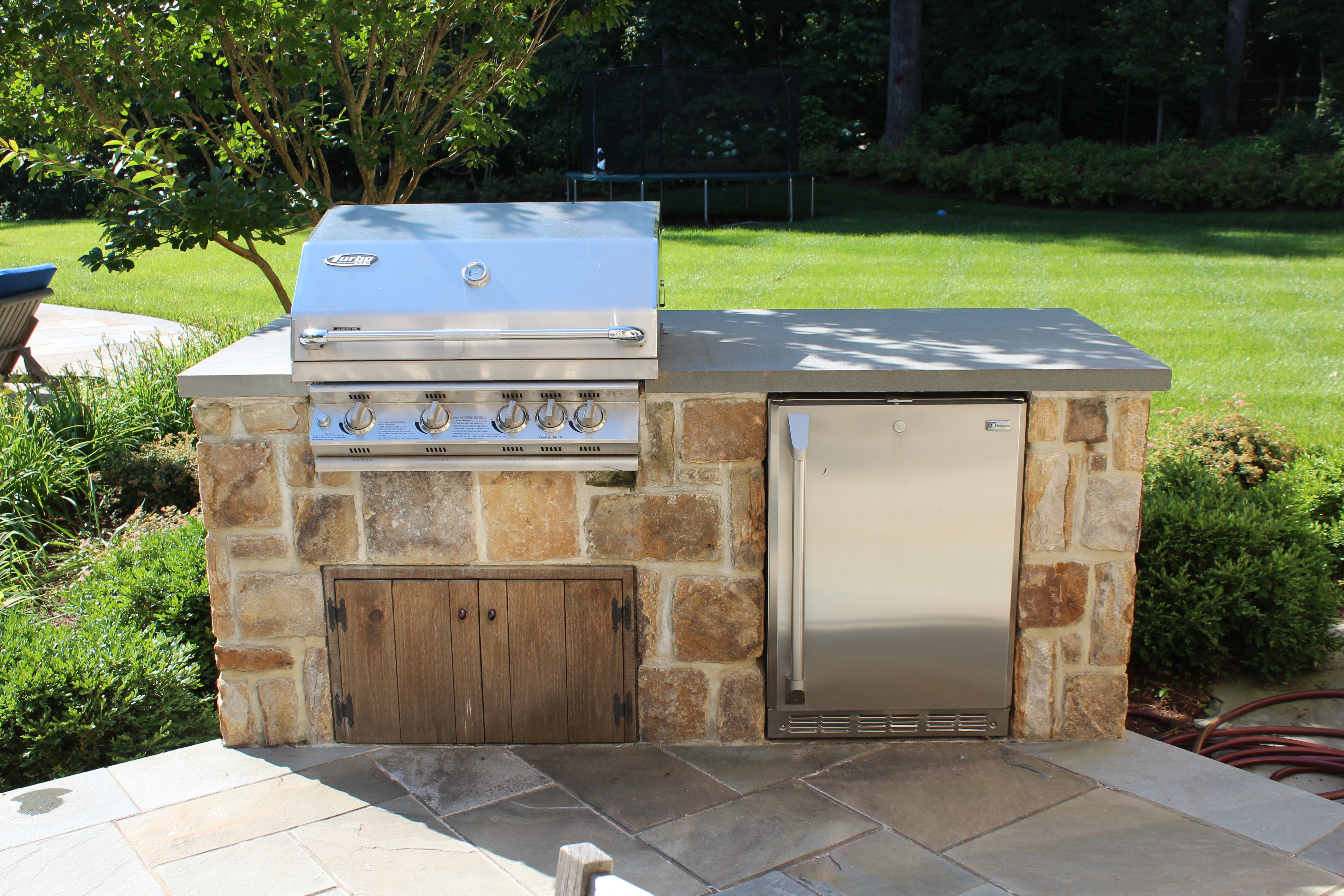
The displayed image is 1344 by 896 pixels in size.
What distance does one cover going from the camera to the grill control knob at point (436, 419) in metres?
2.87

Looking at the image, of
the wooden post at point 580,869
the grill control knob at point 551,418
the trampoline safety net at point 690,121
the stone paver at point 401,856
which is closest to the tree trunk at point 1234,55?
the trampoline safety net at point 690,121

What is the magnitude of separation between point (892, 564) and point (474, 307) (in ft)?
4.38

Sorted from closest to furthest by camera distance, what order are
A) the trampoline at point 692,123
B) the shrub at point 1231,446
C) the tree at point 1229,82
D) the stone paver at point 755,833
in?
the stone paver at point 755,833 < the shrub at point 1231,446 < the trampoline at point 692,123 < the tree at point 1229,82

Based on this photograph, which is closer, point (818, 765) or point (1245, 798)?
point (1245, 798)

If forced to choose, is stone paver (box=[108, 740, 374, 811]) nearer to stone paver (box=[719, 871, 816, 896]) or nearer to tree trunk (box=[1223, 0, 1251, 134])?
stone paver (box=[719, 871, 816, 896])

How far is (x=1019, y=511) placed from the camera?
3041mm

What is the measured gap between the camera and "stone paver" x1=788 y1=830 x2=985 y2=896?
2521 millimetres

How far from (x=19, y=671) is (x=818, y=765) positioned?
2364 mm

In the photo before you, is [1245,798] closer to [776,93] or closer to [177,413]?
[177,413]

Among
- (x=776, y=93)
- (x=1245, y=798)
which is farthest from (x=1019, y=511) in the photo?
(x=776, y=93)

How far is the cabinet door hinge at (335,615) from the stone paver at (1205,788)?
78.1 inches

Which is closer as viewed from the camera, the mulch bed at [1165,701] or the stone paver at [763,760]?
the stone paver at [763,760]

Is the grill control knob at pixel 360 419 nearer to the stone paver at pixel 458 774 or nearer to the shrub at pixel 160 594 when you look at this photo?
the stone paver at pixel 458 774

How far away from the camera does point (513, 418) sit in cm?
288
